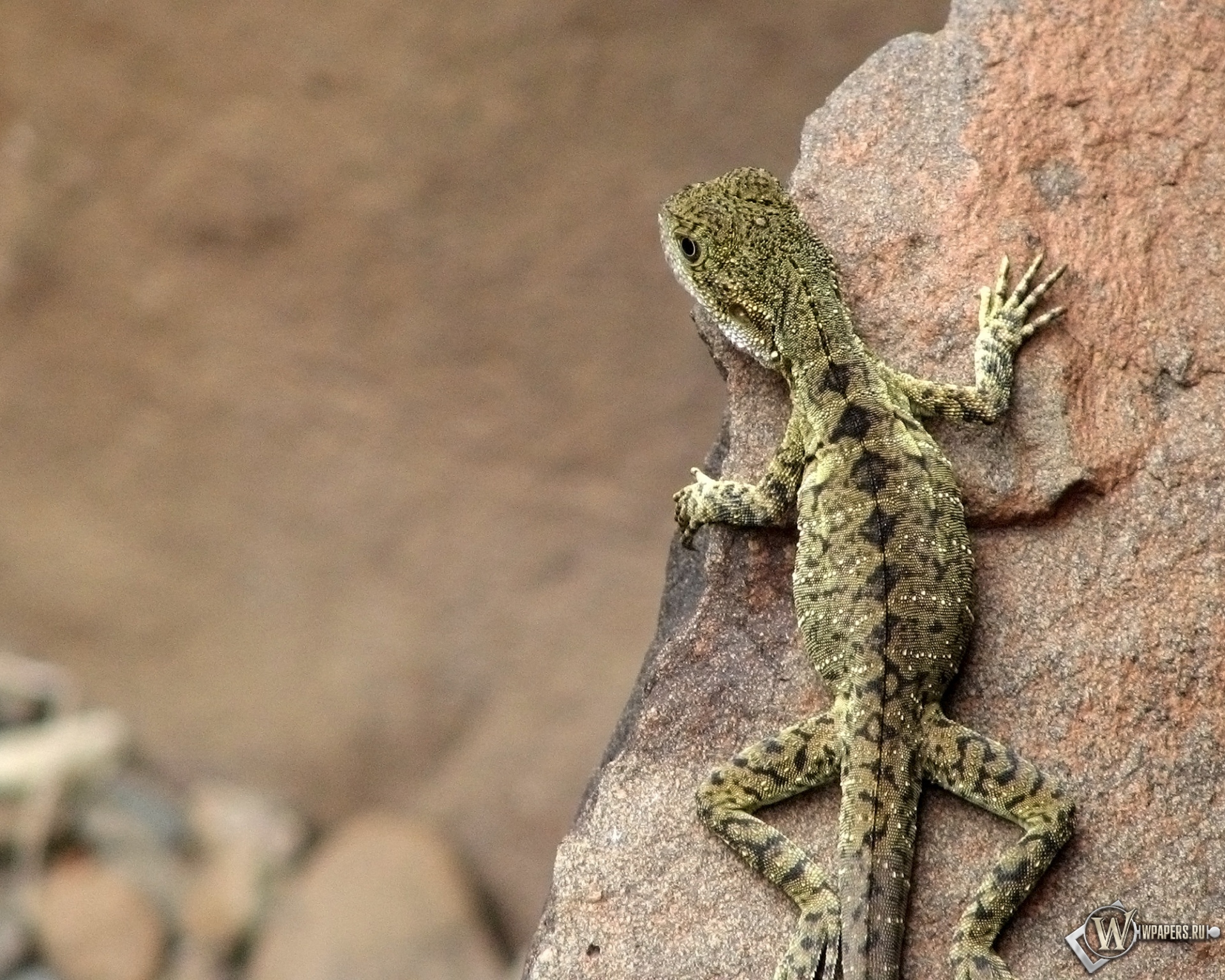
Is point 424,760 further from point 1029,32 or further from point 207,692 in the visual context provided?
point 1029,32

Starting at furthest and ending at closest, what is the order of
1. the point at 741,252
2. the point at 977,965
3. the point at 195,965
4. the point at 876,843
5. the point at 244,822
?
the point at 244,822, the point at 195,965, the point at 741,252, the point at 876,843, the point at 977,965

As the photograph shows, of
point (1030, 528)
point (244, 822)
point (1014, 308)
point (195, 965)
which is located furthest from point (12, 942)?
point (1014, 308)

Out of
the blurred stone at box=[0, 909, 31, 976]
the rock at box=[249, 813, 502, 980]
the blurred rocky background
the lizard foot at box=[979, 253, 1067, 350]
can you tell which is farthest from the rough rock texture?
the blurred stone at box=[0, 909, 31, 976]

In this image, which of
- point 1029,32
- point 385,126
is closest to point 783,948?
point 1029,32

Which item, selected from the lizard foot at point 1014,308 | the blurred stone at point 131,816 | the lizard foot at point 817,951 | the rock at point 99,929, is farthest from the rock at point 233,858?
the lizard foot at point 1014,308

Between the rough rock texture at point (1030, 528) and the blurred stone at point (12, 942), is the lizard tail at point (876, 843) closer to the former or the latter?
the rough rock texture at point (1030, 528)

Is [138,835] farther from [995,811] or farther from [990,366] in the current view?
[990,366]

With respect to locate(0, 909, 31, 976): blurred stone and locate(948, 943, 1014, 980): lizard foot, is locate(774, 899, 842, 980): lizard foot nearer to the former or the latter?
locate(948, 943, 1014, 980): lizard foot
